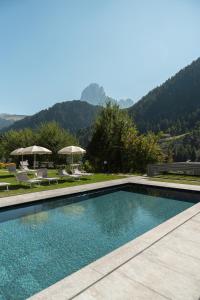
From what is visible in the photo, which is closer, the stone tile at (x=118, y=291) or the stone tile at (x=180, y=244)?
the stone tile at (x=118, y=291)

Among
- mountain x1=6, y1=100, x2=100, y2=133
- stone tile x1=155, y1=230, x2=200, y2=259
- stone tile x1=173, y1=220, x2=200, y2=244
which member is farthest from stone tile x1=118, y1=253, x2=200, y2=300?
mountain x1=6, y1=100, x2=100, y2=133

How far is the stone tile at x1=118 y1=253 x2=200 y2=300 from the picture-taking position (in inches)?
125

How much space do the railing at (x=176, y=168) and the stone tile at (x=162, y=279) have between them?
12764mm

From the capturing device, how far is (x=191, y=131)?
120750mm

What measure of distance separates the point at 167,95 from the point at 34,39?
12365cm

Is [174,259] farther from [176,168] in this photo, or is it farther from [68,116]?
[68,116]

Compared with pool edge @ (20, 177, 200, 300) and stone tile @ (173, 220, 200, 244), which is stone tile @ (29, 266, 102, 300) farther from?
stone tile @ (173, 220, 200, 244)

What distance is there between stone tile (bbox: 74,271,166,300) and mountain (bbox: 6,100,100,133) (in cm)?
15097

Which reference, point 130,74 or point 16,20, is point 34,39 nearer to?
point 16,20

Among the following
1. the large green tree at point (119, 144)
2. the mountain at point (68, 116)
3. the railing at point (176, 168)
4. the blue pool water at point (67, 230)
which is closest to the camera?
the blue pool water at point (67, 230)

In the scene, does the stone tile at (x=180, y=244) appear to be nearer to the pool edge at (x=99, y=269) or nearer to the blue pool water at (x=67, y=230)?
the pool edge at (x=99, y=269)

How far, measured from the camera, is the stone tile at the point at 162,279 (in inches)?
125

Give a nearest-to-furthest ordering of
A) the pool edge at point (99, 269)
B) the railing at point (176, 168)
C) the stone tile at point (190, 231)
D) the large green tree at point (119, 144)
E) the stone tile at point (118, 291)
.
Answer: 1. the stone tile at point (118, 291)
2. the pool edge at point (99, 269)
3. the stone tile at point (190, 231)
4. the railing at point (176, 168)
5. the large green tree at point (119, 144)

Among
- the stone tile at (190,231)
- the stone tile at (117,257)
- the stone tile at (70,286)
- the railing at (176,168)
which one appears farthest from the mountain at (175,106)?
the stone tile at (70,286)
